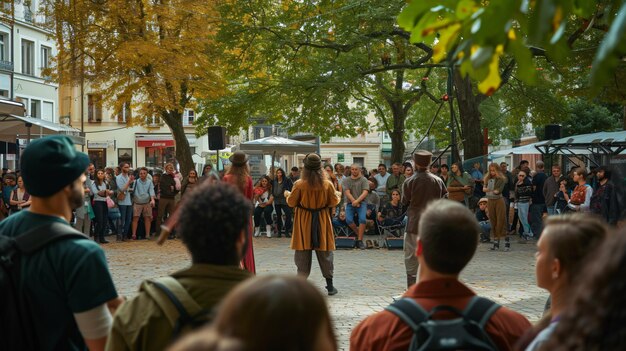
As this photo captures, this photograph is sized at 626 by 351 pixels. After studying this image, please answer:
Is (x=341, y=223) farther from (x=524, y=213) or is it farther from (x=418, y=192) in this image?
(x=418, y=192)

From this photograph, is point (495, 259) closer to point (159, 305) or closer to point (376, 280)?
point (376, 280)

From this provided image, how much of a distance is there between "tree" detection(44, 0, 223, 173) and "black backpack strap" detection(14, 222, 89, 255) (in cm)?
2165

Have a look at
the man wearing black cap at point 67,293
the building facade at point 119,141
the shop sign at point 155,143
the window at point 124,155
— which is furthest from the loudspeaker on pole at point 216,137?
the window at point 124,155

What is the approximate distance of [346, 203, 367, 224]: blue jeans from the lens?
20344 mm

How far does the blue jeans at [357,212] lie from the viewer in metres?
20.3

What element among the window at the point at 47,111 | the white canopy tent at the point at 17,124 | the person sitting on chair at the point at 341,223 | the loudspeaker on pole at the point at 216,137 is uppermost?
the window at the point at 47,111

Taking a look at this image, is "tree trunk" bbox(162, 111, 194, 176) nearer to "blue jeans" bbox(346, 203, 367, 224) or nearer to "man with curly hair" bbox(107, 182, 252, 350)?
"blue jeans" bbox(346, 203, 367, 224)

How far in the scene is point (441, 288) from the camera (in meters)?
3.46

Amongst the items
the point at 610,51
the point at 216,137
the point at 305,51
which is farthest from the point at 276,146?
the point at 610,51

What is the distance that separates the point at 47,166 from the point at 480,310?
185cm

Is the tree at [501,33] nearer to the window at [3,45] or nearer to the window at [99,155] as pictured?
the window at [3,45]

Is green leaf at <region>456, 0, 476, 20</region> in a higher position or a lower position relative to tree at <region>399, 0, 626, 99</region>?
higher

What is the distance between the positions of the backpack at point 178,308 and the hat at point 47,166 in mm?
880

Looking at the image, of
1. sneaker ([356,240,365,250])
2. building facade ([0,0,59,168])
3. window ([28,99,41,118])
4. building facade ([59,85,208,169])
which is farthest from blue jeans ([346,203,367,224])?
building facade ([59,85,208,169])
